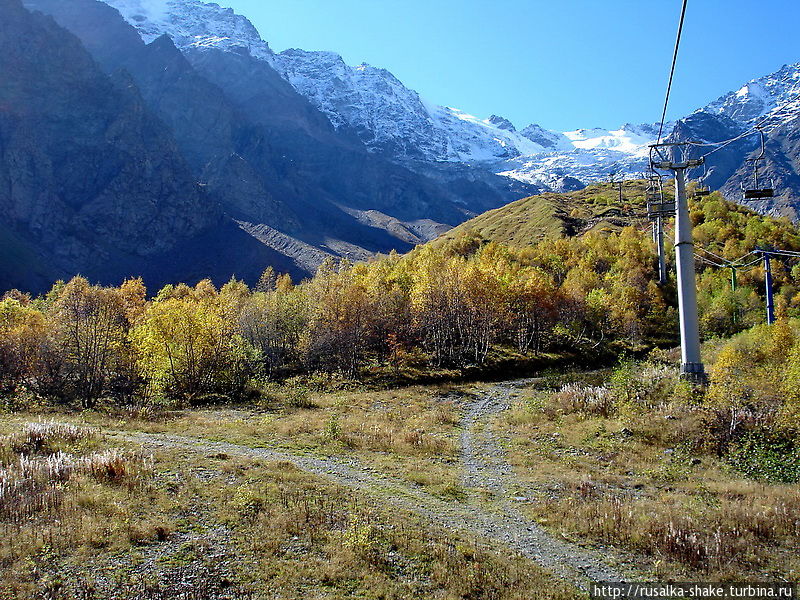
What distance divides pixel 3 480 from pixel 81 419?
58.0 feet

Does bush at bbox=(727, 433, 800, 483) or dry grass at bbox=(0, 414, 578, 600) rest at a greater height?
bush at bbox=(727, 433, 800, 483)

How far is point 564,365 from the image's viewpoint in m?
64.4

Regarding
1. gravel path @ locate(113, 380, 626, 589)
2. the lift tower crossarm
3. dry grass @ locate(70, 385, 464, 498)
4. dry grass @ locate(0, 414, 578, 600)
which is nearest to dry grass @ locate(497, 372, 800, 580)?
gravel path @ locate(113, 380, 626, 589)

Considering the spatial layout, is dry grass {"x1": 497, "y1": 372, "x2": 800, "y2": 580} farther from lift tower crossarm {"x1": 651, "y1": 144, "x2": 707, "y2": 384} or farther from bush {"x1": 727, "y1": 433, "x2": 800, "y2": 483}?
lift tower crossarm {"x1": 651, "y1": 144, "x2": 707, "y2": 384}

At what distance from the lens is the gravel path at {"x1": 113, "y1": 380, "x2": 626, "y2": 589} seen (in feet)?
45.9

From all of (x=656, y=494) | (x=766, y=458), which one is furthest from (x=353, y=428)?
(x=766, y=458)

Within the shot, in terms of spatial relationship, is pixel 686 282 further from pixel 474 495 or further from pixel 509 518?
pixel 509 518

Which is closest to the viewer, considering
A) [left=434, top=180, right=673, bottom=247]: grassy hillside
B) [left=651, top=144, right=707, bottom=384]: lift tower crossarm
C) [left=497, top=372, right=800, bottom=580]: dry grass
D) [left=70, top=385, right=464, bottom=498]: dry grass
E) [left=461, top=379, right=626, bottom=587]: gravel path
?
[left=461, top=379, right=626, bottom=587]: gravel path

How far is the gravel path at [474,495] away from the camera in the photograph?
14.0 meters

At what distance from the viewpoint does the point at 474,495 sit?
19.3m

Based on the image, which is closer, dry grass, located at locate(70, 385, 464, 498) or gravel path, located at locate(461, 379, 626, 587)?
gravel path, located at locate(461, 379, 626, 587)

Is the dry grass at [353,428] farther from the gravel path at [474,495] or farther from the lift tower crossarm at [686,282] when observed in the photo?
the lift tower crossarm at [686,282]

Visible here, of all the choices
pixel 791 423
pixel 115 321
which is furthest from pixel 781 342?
pixel 115 321

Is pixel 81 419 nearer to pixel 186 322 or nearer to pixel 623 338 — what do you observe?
pixel 186 322
